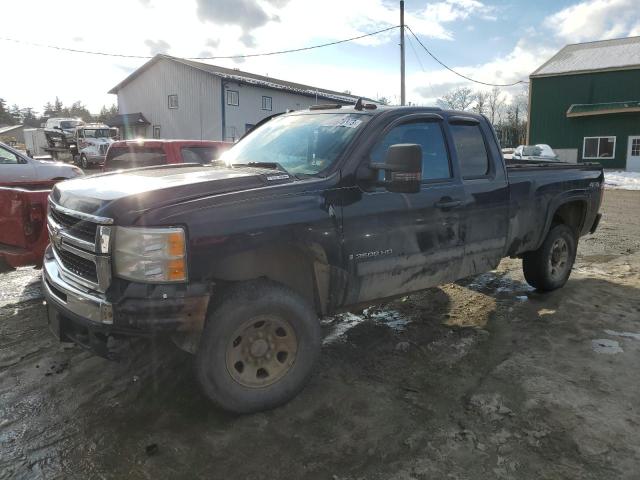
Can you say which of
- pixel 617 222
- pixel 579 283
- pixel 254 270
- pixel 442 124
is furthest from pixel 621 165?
pixel 254 270

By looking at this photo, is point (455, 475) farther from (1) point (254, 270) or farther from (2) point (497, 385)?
(1) point (254, 270)

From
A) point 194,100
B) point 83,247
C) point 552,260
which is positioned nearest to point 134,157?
point 83,247

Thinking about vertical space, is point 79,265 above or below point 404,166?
below

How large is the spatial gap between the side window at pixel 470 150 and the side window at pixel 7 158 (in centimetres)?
833

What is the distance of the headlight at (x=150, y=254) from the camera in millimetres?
2561

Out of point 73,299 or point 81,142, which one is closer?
point 73,299

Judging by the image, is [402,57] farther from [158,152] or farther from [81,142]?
[158,152]

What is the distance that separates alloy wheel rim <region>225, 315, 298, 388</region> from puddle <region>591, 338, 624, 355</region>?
2.61 meters

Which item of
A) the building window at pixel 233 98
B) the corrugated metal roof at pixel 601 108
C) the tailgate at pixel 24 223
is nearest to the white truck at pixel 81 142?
the building window at pixel 233 98

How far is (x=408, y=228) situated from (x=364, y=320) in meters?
1.39

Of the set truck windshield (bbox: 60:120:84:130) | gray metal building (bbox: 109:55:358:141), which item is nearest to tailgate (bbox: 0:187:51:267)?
gray metal building (bbox: 109:55:358:141)

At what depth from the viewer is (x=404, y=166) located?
308 cm

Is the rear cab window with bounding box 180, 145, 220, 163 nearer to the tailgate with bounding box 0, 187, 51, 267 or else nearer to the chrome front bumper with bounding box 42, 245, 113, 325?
the tailgate with bounding box 0, 187, 51, 267

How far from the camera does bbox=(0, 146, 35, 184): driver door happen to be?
8.91m
